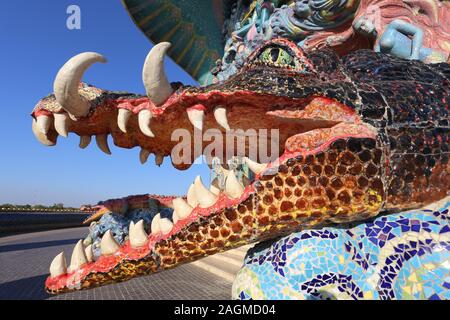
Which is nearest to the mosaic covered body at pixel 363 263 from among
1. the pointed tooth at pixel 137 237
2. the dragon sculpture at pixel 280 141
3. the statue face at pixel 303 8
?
the dragon sculpture at pixel 280 141

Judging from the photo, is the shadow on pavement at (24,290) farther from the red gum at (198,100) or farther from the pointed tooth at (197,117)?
the pointed tooth at (197,117)

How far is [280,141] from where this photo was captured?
194 centimetres

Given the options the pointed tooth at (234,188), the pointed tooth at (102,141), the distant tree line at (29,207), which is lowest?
the distant tree line at (29,207)

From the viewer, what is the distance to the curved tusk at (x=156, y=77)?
163 centimetres

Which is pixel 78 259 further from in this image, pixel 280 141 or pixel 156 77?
pixel 280 141

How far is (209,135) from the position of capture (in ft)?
6.76

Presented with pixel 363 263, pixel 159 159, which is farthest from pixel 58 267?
pixel 363 263

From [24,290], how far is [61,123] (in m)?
5.40

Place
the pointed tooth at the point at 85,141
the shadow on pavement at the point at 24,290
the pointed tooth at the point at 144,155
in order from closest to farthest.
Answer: the pointed tooth at the point at 85,141, the pointed tooth at the point at 144,155, the shadow on pavement at the point at 24,290

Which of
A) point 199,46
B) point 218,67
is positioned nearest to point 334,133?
point 218,67

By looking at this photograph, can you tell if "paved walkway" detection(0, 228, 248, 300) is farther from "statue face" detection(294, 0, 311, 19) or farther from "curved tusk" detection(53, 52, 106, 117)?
"statue face" detection(294, 0, 311, 19)

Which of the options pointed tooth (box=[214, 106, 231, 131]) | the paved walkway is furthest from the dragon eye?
the paved walkway

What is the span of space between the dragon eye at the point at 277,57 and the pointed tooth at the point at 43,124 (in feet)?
4.40

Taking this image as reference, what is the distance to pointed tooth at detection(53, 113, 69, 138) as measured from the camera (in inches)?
72.3
